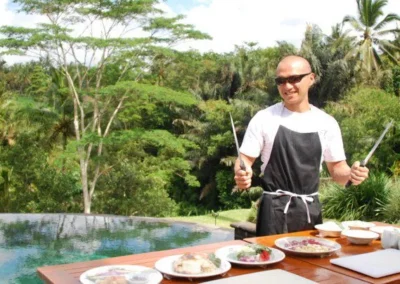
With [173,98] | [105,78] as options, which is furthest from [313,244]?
[105,78]

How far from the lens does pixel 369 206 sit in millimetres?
7496

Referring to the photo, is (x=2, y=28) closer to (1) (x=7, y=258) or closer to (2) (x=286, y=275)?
(1) (x=7, y=258)

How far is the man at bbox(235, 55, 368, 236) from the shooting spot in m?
2.33

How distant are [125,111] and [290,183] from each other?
12519 millimetres

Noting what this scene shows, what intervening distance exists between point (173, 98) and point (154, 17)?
2.18 metres

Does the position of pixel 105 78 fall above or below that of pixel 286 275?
above

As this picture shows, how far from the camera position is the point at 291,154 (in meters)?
2.33

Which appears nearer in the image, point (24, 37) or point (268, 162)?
point (268, 162)

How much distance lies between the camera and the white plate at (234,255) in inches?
67.0

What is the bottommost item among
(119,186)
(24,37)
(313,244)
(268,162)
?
(119,186)

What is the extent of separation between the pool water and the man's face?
4.01 metres

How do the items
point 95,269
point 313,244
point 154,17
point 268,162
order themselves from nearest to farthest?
point 95,269 → point 313,244 → point 268,162 → point 154,17

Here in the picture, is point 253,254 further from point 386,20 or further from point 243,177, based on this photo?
point 386,20

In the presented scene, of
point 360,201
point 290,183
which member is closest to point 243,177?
point 290,183
